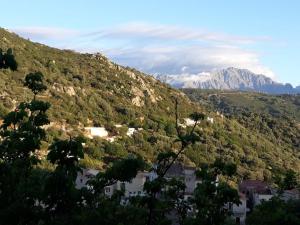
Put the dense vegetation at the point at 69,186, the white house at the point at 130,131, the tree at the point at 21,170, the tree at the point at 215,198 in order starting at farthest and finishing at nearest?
the white house at the point at 130,131, the tree at the point at 215,198, the tree at the point at 21,170, the dense vegetation at the point at 69,186

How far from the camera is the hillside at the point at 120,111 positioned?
265ft

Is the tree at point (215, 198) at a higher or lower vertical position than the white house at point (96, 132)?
higher

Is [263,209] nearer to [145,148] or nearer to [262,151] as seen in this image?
[145,148]

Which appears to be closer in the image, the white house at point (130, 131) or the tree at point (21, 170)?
the tree at point (21, 170)

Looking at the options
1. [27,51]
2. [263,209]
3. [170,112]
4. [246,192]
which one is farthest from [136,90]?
[263,209]

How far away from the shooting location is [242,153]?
9344 centimetres

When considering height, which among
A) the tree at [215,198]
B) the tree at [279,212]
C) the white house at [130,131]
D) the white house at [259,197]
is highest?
the tree at [215,198]

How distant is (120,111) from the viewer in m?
96.8

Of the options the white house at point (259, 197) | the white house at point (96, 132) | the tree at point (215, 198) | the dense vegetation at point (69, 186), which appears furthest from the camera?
the white house at point (96, 132)

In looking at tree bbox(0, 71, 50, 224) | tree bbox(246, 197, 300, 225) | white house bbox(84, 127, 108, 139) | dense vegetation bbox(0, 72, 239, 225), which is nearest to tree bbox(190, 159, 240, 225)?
dense vegetation bbox(0, 72, 239, 225)

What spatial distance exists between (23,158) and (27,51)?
94.9m

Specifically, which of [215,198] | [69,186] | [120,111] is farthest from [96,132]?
[69,186]

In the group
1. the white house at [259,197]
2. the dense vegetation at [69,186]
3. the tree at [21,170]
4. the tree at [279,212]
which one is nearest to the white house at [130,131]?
the white house at [259,197]

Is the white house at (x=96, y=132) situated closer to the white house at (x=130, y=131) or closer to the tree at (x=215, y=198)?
the white house at (x=130, y=131)
